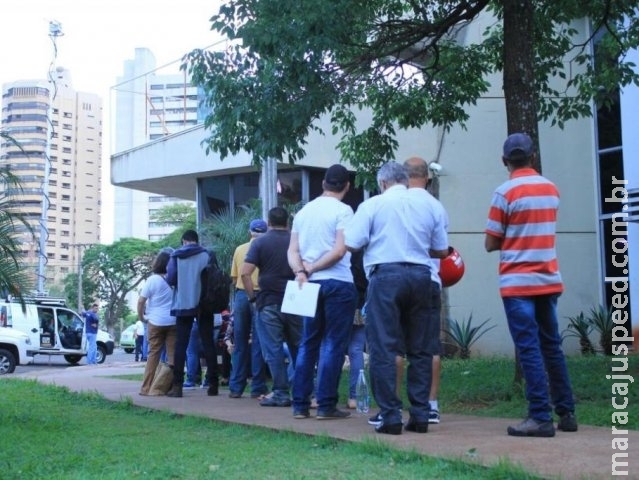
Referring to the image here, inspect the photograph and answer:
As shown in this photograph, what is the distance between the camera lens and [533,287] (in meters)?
5.28

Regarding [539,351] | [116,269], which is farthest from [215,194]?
[116,269]

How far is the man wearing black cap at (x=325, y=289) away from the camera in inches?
251

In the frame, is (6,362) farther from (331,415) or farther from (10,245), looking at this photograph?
(331,415)

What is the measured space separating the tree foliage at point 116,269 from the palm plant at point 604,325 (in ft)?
161

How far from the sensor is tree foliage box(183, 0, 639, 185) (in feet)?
27.7

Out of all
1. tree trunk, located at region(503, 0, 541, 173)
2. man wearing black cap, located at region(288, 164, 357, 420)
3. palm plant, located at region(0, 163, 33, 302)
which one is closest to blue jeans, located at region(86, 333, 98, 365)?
palm plant, located at region(0, 163, 33, 302)

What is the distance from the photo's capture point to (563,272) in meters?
16.5

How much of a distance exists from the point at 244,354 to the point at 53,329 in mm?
17177

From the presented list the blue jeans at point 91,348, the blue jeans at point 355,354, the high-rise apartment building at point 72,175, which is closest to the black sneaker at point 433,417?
the blue jeans at point 355,354

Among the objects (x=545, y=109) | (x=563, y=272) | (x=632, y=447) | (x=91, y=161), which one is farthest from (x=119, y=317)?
(x=632, y=447)

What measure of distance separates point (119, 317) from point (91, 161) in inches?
678

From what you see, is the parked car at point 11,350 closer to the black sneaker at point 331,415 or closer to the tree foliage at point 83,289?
the black sneaker at point 331,415

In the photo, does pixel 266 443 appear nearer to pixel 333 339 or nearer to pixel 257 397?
pixel 333 339

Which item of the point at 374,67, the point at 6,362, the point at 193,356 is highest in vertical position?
the point at 374,67
